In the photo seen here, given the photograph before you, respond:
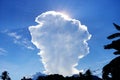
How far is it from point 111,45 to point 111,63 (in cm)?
161

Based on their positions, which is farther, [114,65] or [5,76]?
[5,76]

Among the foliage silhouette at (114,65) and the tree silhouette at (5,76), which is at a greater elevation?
the tree silhouette at (5,76)

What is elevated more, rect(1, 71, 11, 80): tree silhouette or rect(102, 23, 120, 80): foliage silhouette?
rect(1, 71, 11, 80): tree silhouette

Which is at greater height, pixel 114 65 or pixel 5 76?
pixel 5 76

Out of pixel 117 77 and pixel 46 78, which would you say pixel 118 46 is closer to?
pixel 117 77

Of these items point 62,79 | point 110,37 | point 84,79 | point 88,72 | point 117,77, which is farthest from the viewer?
point 88,72

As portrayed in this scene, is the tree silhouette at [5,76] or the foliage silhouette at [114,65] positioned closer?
the foliage silhouette at [114,65]

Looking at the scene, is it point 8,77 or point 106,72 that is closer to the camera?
point 106,72

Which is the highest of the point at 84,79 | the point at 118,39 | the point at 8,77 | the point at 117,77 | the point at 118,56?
the point at 8,77

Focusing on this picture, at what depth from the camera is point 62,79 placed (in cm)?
10000

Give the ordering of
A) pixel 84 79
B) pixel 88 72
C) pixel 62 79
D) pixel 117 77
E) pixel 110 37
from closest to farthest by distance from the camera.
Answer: pixel 117 77, pixel 110 37, pixel 84 79, pixel 62 79, pixel 88 72

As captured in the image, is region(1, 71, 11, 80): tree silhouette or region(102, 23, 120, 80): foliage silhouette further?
region(1, 71, 11, 80): tree silhouette

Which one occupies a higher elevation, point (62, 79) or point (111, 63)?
point (62, 79)

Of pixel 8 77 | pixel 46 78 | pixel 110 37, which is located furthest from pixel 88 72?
pixel 110 37
